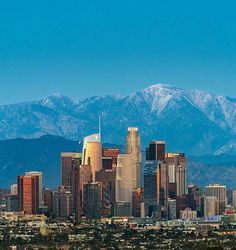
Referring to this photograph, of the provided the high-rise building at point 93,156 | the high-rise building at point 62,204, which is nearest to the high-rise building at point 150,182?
the high-rise building at point 93,156

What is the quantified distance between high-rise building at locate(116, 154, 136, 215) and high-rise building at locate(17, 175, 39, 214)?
333 inches

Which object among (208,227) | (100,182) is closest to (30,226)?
(208,227)

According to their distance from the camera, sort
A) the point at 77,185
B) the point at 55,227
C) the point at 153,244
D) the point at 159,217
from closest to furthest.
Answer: the point at 153,244, the point at 55,227, the point at 159,217, the point at 77,185

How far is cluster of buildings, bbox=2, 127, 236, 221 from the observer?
505 ft

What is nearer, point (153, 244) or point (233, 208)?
point (153, 244)

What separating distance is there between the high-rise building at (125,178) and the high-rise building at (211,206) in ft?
25.9

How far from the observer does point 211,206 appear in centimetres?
15912

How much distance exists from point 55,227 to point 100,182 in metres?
40.9

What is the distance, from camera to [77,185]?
161750mm

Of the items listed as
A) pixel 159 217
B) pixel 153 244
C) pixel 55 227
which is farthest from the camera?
pixel 159 217

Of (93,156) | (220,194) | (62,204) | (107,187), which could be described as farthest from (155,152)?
(62,204)

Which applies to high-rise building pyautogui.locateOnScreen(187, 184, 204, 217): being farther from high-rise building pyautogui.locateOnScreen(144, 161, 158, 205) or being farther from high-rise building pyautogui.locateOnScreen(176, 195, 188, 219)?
high-rise building pyautogui.locateOnScreen(144, 161, 158, 205)

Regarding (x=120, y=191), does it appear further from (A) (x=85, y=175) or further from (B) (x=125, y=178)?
(B) (x=125, y=178)

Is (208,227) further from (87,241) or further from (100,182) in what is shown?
(100,182)
